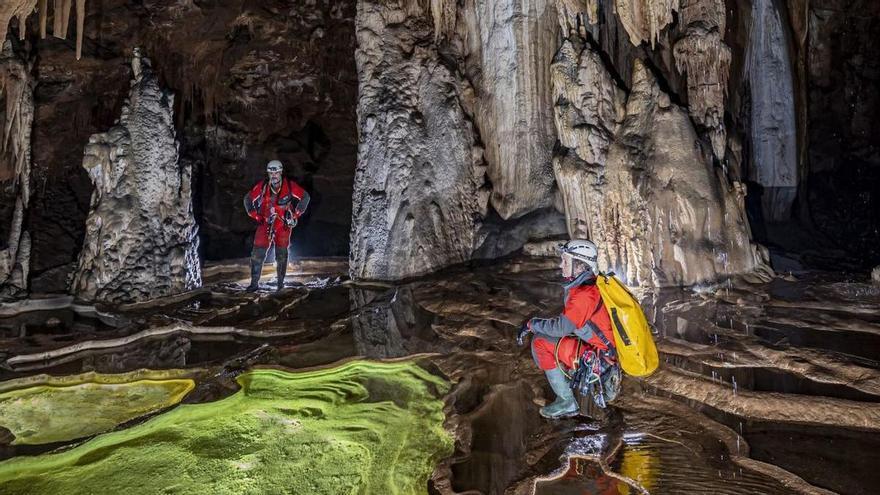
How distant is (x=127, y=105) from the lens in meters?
7.78

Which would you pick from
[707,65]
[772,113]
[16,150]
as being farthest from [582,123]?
[16,150]

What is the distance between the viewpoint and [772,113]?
11844 millimetres

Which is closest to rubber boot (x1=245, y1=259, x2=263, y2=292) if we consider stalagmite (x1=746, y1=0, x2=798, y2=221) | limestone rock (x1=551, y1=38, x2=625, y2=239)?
limestone rock (x1=551, y1=38, x2=625, y2=239)

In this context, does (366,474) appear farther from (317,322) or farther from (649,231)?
(649,231)

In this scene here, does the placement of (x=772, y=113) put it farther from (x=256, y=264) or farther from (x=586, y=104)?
(x=256, y=264)

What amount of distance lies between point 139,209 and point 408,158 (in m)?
3.75

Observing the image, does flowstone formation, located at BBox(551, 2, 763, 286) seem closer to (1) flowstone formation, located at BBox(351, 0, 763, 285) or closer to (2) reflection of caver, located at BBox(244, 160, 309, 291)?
(1) flowstone formation, located at BBox(351, 0, 763, 285)

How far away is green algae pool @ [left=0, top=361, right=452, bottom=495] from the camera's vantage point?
107 inches

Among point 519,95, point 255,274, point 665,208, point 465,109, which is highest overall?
point 519,95

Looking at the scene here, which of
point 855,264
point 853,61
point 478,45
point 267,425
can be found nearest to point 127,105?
point 478,45

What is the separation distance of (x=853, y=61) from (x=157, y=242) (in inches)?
615

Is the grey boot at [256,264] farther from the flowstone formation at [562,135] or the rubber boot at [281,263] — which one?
the flowstone formation at [562,135]

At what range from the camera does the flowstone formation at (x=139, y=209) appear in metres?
7.23

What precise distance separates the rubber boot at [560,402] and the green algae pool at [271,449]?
24.7 inches
